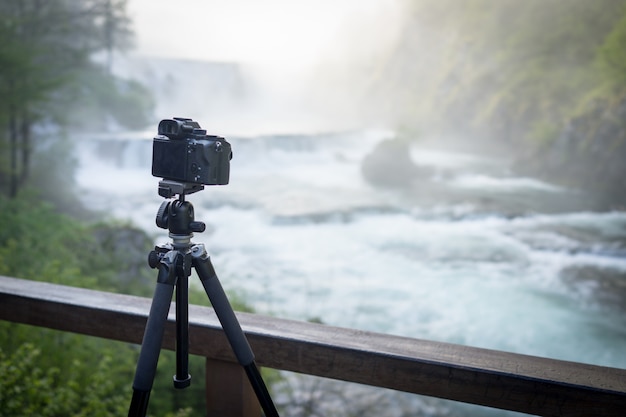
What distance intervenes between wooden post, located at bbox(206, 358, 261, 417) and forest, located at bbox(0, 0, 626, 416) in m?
0.80

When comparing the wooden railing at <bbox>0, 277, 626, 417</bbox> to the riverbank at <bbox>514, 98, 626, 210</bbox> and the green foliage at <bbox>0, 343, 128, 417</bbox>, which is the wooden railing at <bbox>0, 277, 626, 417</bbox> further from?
the riverbank at <bbox>514, 98, 626, 210</bbox>

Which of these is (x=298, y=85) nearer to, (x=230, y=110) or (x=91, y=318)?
(x=230, y=110)

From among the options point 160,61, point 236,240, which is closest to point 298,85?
point 160,61

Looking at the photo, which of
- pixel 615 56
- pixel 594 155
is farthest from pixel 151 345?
pixel 615 56

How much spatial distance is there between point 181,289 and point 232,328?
0.11 metres

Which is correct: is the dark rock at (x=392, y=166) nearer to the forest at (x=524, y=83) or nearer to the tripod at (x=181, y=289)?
the forest at (x=524, y=83)

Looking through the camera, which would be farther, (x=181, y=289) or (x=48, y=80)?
(x=48, y=80)

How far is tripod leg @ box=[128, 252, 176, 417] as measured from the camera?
790 mm

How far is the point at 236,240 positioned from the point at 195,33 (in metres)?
10.0

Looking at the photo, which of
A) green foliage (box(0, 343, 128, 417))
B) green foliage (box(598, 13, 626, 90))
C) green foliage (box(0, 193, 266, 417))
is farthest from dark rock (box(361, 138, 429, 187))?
green foliage (box(0, 343, 128, 417))

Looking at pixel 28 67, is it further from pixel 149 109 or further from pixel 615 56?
pixel 615 56

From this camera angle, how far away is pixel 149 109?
46.6 feet

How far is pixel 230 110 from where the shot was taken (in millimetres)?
19734

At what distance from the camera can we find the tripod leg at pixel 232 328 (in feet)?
2.73
